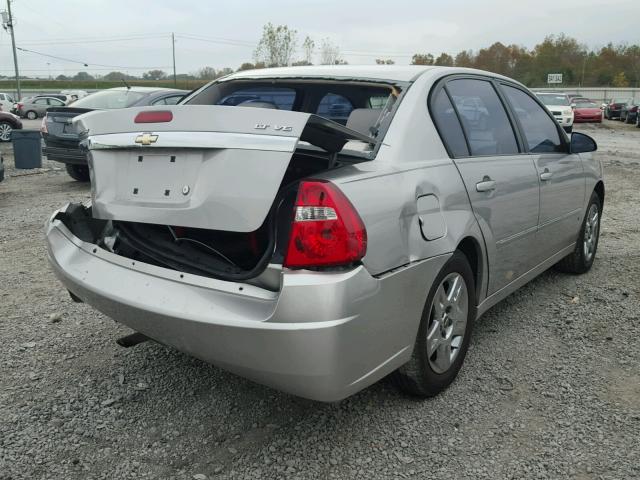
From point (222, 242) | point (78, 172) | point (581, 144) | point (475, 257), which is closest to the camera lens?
point (222, 242)

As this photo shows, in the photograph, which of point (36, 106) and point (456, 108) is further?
point (36, 106)

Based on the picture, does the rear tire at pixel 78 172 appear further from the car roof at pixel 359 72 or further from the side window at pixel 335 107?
the side window at pixel 335 107

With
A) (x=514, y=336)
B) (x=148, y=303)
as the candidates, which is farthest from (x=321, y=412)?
(x=514, y=336)

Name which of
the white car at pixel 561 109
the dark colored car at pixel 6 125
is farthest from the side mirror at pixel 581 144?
the white car at pixel 561 109

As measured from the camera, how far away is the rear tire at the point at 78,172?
10.4 meters

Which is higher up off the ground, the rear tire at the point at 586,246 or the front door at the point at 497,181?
the front door at the point at 497,181

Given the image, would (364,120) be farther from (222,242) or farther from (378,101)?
(222,242)

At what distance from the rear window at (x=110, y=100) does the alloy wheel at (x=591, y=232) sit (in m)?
7.99

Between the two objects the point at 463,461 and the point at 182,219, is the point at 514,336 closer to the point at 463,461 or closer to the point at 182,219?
the point at 463,461

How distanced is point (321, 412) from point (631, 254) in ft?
14.1

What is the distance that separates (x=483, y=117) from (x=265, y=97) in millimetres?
1349

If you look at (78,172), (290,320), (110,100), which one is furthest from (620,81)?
(290,320)

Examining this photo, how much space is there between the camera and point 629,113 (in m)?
37.3

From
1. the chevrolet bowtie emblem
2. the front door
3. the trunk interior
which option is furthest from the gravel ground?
the chevrolet bowtie emblem
